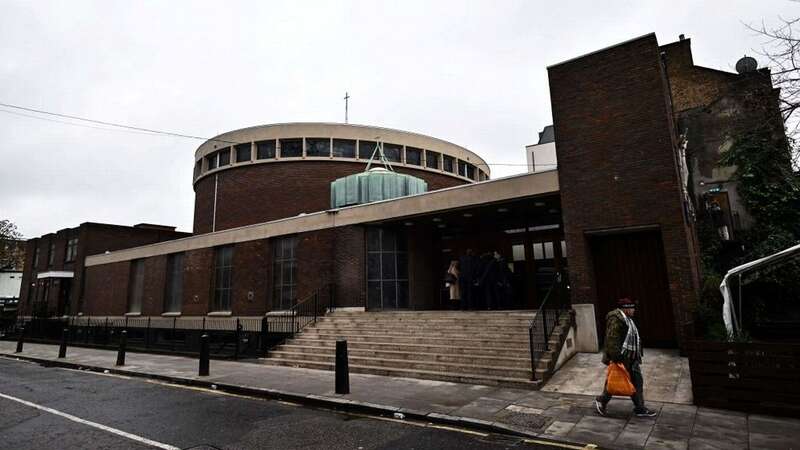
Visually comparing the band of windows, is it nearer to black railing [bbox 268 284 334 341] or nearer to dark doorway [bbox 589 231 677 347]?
black railing [bbox 268 284 334 341]

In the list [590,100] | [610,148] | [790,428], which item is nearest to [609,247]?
[610,148]

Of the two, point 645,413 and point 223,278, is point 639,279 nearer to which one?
point 645,413

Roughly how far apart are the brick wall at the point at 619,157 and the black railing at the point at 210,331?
31.4 ft

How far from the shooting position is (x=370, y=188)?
19688 millimetres

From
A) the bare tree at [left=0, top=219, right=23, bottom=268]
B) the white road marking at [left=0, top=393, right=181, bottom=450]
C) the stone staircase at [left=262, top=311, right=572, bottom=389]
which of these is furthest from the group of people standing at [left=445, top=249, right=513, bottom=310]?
the bare tree at [left=0, top=219, right=23, bottom=268]

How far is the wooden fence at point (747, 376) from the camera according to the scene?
248 inches

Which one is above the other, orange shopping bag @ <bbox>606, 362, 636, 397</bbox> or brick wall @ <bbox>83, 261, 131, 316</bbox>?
brick wall @ <bbox>83, 261, 131, 316</bbox>

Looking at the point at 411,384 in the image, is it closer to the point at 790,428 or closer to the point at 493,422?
the point at 493,422

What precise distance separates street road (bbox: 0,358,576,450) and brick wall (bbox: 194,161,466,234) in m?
18.8

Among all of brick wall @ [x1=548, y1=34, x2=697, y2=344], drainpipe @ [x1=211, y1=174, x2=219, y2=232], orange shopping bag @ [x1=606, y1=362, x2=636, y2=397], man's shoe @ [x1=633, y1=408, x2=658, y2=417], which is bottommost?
man's shoe @ [x1=633, y1=408, x2=658, y2=417]

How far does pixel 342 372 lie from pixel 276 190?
70.3ft

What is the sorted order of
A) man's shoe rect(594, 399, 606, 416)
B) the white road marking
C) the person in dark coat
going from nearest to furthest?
A: 1. the white road marking
2. man's shoe rect(594, 399, 606, 416)
3. the person in dark coat

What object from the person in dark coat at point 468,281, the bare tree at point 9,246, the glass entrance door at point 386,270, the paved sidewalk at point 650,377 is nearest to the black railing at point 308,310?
the glass entrance door at point 386,270

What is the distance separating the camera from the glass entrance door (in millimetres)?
16781
